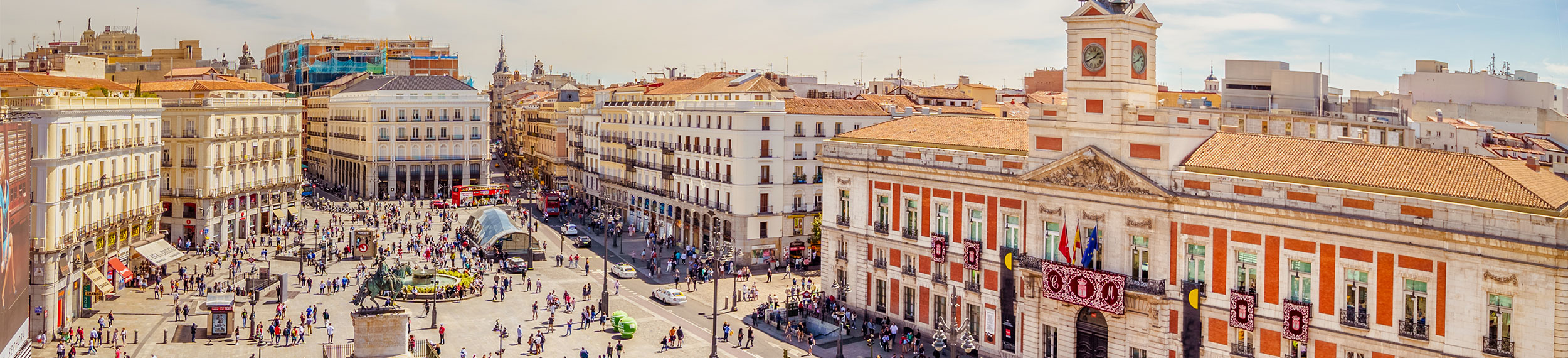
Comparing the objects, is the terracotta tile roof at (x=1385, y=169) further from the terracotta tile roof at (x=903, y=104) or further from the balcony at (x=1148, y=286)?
the terracotta tile roof at (x=903, y=104)

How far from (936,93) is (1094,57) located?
46.5m

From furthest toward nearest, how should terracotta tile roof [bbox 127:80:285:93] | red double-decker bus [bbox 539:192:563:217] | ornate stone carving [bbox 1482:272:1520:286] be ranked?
red double-decker bus [bbox 539:192:563:217] → terracotta tile roof [bbox 127:80:285:93] → ornate stone carving [bbox 1482:272:1520:286]

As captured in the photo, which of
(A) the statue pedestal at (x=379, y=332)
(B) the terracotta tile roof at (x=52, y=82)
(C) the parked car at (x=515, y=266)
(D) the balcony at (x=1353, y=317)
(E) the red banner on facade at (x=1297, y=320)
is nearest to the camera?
(D) the balcony at (x=1353, y=317)

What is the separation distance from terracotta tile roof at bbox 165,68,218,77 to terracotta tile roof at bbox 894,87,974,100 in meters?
58.1

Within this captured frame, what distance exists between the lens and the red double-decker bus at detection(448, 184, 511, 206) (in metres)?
99.1

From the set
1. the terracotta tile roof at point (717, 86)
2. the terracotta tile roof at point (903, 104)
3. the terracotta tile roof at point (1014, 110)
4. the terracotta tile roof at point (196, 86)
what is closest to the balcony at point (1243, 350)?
the terracotta tile roof at point (903, 104)

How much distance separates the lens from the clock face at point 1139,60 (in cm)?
4420

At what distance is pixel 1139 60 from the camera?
44594 mm

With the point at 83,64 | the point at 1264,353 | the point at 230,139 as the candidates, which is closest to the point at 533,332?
the point at 1264,353

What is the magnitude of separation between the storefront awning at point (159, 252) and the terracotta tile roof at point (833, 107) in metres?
34.0

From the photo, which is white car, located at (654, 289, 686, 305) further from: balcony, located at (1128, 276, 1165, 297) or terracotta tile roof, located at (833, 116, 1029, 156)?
balcony, located at (1128, 276, 1165, 297)

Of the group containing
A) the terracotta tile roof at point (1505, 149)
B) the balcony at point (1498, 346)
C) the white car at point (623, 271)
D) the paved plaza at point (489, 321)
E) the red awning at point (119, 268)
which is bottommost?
the paved plaza at point (489, 321)

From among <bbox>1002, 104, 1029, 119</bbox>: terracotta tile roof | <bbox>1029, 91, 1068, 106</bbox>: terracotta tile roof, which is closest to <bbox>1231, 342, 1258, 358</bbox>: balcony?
<bbox>1002, 104, 1029, 119</bbox>: terracotta tile roof

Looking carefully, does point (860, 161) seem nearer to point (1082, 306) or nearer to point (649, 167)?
point (1082, 306)
